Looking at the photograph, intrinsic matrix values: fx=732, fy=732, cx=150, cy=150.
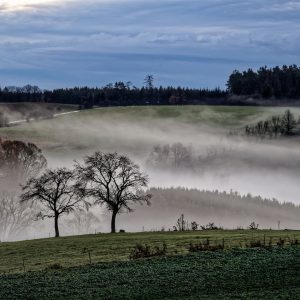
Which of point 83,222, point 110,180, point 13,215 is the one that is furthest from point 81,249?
point 83,222

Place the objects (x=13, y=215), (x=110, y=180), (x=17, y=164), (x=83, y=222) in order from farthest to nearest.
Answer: (x=83, y=222) → (x=17, y=164) → (x=13, y=215) → (x=110, y=180)

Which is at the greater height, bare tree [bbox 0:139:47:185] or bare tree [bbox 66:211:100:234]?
bare tree [bbox 0:139:47:185]

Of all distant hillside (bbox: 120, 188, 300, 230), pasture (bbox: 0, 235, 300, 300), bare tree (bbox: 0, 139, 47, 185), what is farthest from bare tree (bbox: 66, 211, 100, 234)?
pasture (bbox: 0, 235, 300, 300)

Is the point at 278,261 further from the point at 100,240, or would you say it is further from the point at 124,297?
the point at 100,240

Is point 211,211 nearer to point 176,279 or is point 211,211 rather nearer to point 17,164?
point 17,164

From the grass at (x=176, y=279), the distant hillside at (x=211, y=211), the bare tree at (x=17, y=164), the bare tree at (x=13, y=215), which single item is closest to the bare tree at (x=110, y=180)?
the bare tree at (x=13, y=215)

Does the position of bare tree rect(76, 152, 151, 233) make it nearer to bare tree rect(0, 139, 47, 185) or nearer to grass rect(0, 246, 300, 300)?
bare tree rect(0, 139, 47, 185)

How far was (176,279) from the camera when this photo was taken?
40.7m

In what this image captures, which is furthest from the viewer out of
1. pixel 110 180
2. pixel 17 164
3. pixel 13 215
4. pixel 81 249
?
pixel 17 164

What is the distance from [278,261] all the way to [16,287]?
51.6ft

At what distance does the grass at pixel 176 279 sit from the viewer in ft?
122

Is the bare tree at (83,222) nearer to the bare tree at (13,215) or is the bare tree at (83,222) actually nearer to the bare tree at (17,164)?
the bare tree at (17,164)

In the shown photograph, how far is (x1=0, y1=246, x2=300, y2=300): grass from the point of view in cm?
3709

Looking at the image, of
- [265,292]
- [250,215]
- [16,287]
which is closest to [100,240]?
[16,287]
